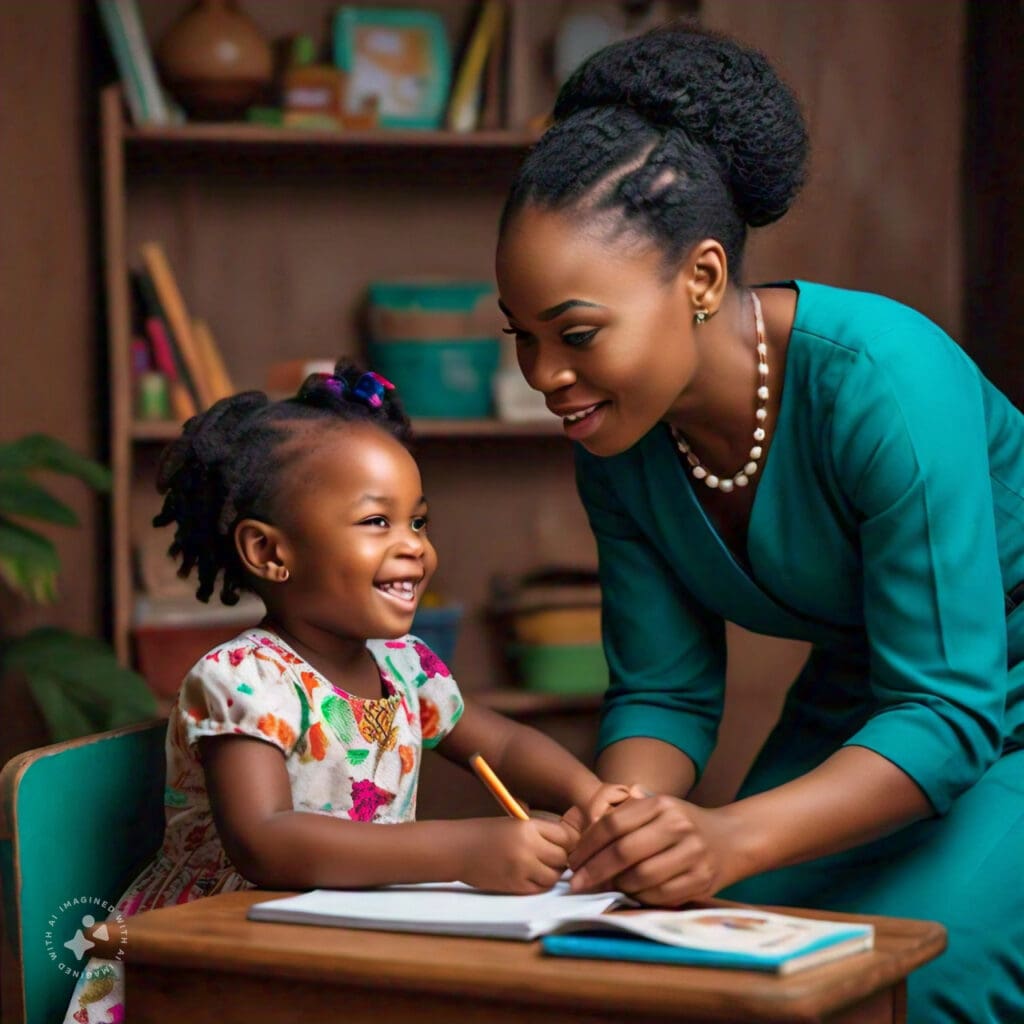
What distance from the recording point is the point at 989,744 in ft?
4.31

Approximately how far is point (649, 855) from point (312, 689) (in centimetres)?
38

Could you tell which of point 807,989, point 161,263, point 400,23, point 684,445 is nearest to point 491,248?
point 400,23

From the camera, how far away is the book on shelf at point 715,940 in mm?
815

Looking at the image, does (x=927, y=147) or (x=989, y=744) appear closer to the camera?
(x=989, y=744)

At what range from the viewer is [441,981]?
0.84 metres

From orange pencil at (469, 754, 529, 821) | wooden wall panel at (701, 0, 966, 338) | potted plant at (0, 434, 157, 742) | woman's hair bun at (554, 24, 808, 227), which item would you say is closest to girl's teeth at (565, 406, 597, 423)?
woman's hair bun at (554, 24, 808, 227)

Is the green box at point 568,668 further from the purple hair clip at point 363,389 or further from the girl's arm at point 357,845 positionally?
the girl's arm at point 357,845

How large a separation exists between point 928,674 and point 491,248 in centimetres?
222

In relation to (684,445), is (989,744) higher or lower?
lower

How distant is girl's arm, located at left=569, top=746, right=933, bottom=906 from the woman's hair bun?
1.76ft

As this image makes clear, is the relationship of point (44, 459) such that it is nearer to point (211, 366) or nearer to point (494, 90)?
point (211, 366)

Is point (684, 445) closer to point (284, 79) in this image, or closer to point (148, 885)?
point (148, 885)

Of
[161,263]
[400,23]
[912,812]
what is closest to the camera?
[912,812]

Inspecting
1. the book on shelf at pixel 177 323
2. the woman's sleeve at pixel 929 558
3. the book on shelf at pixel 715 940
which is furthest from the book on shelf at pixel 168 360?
the book on shelf at pixel 715 940
